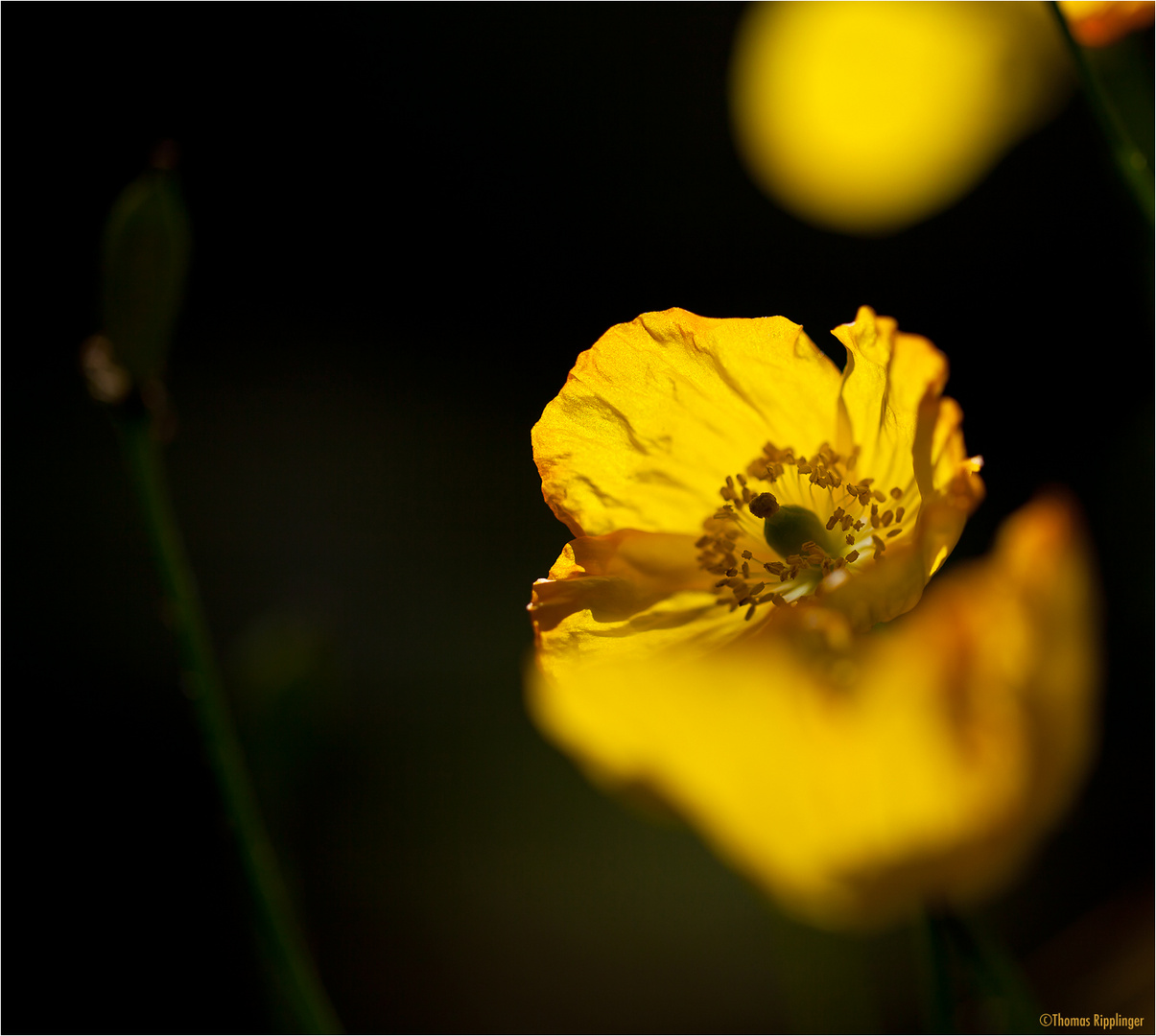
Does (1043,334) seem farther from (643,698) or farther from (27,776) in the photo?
(27,776)

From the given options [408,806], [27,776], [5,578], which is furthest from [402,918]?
[5,578]

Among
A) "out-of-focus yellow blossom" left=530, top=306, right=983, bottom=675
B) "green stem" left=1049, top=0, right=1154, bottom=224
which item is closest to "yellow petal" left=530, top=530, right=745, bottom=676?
"out-of-focus yellow blossom" left=530, top=306, right=983, bottom=675

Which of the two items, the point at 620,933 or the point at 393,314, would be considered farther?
the point at 393,314

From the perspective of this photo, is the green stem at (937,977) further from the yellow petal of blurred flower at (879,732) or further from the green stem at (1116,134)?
the green stem at (1116,134)

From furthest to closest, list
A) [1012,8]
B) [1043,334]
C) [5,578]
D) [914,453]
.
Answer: [5,578] → [1043,334] → [1012,8] → [914,453]

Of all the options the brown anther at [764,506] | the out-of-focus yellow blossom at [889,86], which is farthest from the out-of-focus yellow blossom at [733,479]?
the out-of-focus yellow blossom at [889,86]

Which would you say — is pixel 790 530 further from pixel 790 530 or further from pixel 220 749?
pixel 220 749
